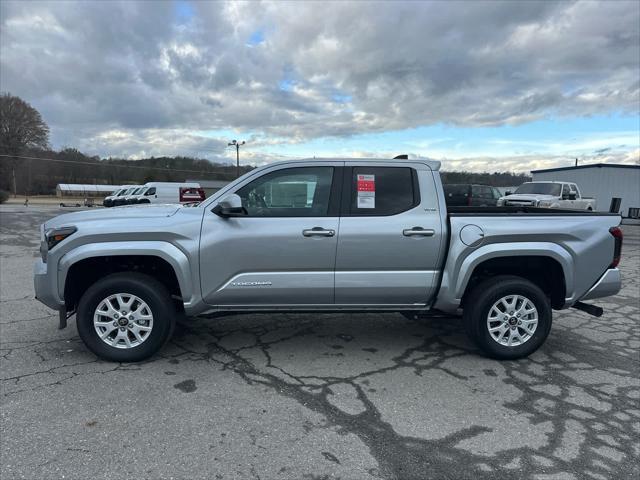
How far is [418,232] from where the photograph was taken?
13.2ft

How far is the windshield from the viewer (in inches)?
766

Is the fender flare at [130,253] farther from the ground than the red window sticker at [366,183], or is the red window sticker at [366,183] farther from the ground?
the red window sticker at [366,183]

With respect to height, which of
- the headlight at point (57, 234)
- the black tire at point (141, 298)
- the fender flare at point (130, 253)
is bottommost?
the black tire at point (141, 298)

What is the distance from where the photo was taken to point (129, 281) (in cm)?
393

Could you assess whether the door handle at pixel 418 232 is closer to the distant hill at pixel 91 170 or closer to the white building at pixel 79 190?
the distant hill at pixel 91 170

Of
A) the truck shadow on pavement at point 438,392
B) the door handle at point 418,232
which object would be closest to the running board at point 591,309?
the truck shadow on pavement at point 438,392

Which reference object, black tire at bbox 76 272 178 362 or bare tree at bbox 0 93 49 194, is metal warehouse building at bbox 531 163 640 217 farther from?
bare tree at bbox 0 93 49 194

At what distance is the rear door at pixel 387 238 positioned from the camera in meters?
4.01

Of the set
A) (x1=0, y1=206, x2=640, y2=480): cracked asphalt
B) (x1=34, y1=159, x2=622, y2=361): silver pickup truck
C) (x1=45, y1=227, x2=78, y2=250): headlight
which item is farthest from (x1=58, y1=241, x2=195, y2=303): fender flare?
(x1=0, y1=206, x2=640, y2=480): cracked asphalt

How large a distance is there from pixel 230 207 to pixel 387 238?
1434 millimetres

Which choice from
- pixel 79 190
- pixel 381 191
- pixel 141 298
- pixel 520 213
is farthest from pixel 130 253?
pixel 79 190

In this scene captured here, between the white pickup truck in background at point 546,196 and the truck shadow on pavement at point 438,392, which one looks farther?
the white pickup truck in background at point 546,196

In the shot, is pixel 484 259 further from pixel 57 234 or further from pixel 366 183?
pixel 57 234

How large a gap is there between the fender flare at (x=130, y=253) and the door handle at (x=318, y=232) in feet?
3.59
